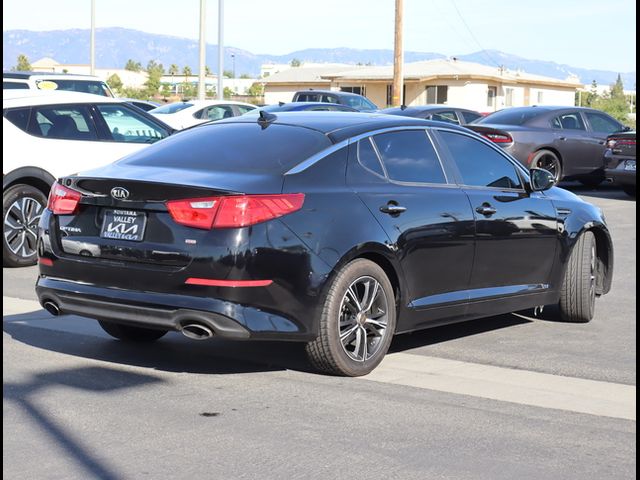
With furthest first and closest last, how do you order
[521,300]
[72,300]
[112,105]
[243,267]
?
[112,105]
[521,300]
[72,300]
[243,267]

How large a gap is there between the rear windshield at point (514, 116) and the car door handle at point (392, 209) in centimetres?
1435

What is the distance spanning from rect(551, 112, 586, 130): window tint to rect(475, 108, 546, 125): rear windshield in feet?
1.08

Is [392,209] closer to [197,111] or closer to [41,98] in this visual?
[41,98]

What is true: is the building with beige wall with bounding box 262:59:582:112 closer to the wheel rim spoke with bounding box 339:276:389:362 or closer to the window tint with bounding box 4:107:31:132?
the window tint with bounding box 4:107:31:132

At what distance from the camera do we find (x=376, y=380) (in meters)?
6.92

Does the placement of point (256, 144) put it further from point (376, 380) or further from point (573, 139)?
point (573, 139)

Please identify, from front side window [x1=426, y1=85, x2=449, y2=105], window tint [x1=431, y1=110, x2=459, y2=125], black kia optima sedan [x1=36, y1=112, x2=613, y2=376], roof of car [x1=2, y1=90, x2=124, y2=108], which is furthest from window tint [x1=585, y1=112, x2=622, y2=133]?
front side window [x1=426, y1=85, x2=449, y2=105]

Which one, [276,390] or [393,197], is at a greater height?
[393,197]

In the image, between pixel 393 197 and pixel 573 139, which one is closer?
pixel 393 197

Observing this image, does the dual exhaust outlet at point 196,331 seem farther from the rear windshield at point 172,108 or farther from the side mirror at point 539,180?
the rear windshield at point 172,108

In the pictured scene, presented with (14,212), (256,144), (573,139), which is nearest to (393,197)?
(256,144)

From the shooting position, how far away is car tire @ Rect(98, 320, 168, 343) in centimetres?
782

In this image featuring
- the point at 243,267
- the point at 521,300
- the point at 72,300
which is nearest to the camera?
the point at 243,267

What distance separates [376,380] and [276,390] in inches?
27.4
